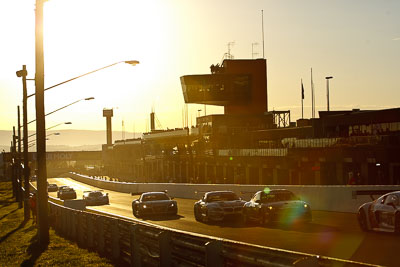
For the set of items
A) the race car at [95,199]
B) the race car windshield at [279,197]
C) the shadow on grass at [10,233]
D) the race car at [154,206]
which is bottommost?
the race car at [95,199]

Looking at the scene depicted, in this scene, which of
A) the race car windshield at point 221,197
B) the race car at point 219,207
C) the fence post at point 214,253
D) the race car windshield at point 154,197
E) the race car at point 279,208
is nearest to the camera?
the fence post at point 214,253

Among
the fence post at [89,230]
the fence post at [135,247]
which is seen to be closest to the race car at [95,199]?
the fence post at [89,230]

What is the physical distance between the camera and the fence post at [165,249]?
12.6m

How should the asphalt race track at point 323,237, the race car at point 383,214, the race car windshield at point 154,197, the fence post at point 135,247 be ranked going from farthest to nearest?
the race car windshield at point 154,197 → the race car at point 383,214 → the asphalt race track at point 323,237 → the fence post at point 135,247

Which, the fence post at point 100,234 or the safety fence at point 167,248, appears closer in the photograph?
the safety fence at point 167,248

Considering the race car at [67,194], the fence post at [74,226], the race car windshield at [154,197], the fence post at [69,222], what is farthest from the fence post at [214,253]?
the race car at [67,194]

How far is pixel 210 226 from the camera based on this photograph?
29891 mm

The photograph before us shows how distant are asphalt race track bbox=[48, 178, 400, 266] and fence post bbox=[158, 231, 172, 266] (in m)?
5.40

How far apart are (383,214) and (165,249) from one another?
37.2ft

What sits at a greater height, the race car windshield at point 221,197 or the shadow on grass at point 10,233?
the race car windshield at point 221,197

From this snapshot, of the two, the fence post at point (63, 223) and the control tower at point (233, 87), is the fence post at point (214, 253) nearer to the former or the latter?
the fence post at point (63, 223)

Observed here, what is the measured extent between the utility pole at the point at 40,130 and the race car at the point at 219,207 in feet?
34.5

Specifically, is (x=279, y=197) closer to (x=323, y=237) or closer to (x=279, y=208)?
(x=279, y=208)

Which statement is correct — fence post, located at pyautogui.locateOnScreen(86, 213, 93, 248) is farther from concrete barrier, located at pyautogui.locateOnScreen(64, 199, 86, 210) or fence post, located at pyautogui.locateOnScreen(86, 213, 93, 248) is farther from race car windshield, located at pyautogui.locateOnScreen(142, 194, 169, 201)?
concrete barrier, located at pyautogui.locateOnScreen(64, 199, 86, 210)
